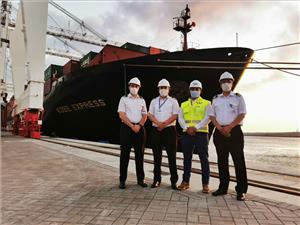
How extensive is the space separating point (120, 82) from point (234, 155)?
893 cm

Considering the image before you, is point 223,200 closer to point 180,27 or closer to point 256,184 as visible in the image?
point 256,184

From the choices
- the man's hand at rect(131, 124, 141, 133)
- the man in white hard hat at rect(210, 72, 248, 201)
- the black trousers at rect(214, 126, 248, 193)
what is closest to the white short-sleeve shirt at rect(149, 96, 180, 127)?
the man's hand at rect(131, 124, 141, 133)

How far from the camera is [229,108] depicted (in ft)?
13.0

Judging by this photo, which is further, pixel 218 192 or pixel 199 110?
pixel 199 110

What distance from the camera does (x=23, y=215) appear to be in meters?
2.92

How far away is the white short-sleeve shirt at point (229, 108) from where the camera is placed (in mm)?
3916

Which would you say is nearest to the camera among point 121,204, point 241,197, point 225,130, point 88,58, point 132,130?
point 121,204

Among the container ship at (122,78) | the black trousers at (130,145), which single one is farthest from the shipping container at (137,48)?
the black trousers at (130,145)

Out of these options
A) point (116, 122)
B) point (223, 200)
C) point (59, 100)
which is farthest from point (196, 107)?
point (59, 100)

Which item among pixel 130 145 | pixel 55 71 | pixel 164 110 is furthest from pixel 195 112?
pixel 55 71

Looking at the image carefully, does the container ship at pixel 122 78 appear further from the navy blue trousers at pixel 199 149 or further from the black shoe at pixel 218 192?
the black shoe at pixel 218 192

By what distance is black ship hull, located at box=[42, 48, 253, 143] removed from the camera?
423 inches

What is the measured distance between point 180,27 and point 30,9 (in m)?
8.71

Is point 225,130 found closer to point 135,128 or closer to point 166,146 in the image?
point 166,146
